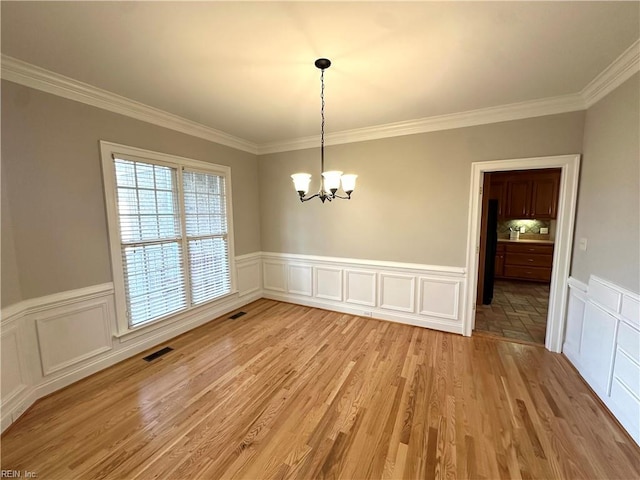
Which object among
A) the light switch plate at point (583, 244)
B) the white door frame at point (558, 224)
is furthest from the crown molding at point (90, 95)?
the light switch plate at point (583, 244)

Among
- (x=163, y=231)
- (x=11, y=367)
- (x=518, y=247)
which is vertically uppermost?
(x=163, y=231)

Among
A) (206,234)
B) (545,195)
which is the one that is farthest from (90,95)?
(545,195)

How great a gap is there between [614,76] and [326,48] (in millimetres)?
2362

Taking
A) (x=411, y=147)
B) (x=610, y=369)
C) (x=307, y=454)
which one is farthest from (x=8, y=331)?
(x=610, y=369)

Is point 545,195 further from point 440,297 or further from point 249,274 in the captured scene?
point 249,274

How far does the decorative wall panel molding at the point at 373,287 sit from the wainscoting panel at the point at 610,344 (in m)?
1.08

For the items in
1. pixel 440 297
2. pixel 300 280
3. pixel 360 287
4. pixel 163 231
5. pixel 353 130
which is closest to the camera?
pixel 163 231

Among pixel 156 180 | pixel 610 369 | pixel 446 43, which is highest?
pixel 446 43

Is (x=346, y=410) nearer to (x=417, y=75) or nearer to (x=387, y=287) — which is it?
(x=387, y=287)

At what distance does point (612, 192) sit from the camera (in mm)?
2191

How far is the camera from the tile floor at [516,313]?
3.43 m

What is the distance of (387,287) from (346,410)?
197cm

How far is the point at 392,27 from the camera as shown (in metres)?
1.67

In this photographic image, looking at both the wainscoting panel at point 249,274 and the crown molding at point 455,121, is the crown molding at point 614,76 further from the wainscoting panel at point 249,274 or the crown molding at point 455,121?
the wainscoting panel at point 249,274
